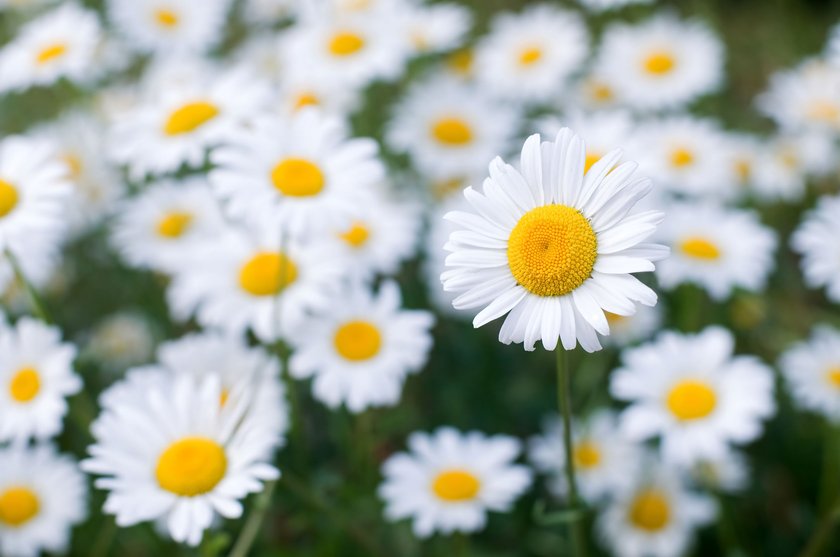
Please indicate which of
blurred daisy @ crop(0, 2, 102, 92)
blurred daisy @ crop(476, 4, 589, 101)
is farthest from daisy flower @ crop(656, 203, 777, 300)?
blurred daisy @ crop(0, 2, 102, 92)

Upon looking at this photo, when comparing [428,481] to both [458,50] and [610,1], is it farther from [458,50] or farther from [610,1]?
[458,50]

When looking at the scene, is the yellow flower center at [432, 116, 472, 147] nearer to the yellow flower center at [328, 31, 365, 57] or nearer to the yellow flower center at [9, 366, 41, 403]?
the yellow flower center at [328, 31, 365, 57]

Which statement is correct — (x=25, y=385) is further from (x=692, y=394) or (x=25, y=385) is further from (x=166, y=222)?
(x=692, y=394)

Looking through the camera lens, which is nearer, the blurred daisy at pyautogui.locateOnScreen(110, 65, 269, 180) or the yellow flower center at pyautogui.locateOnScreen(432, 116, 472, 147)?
the blurred daisy at pyautogui.locateOnScreen(110, 65, 269, 180)

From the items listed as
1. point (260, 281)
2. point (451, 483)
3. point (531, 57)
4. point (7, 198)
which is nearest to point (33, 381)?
point (7, 198)

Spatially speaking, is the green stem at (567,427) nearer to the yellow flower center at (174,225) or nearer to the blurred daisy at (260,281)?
the blurred daisy at (260,281)

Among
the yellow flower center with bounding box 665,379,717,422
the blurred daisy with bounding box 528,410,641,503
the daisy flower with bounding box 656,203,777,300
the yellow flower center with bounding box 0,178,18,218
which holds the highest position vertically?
the yellow flower center with bounding box 0,178,18,218
